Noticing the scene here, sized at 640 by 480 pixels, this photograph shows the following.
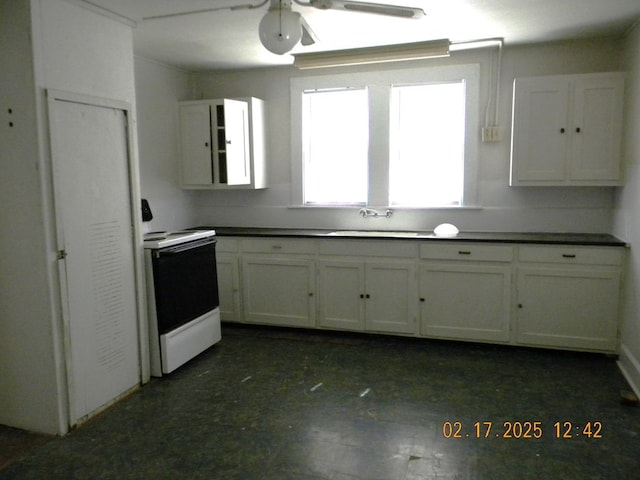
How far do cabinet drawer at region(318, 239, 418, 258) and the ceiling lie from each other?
154 centimetres

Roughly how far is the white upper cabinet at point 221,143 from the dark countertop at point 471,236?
479 millimetres

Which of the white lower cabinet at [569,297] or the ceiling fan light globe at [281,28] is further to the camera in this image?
the white lower cabinet at [569,297]

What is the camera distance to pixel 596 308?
3529mm

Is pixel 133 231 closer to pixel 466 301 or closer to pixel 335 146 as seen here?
pixel 335 146

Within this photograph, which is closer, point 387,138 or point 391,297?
point 391,297

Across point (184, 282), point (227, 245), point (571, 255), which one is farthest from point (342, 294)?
point (571, 255)

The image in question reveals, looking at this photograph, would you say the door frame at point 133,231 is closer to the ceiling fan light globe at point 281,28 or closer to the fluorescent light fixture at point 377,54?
the ceiling fan light globe at point 281,28

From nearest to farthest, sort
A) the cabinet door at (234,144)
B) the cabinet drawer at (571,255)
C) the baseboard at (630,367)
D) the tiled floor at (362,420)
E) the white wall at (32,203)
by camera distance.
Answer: the tiled floor at (362,420) → the white wall at (32,203) → the baseboard at (630,367) → the cabinet drawer at (571,255) → the cabinet door at (234,144)

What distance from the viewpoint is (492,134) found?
4055 millimetres

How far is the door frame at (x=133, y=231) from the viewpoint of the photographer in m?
2.53

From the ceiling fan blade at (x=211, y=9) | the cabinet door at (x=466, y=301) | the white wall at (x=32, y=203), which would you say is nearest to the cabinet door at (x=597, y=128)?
the cabinet door at (x=466, y=301)

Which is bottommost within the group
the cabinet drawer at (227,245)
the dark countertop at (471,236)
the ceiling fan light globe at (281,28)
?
the cabinet drawer at (227,245)

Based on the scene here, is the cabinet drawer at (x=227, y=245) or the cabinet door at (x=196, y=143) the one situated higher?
the cabinet door at (x=196, y=143)

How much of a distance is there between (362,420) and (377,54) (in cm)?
267
